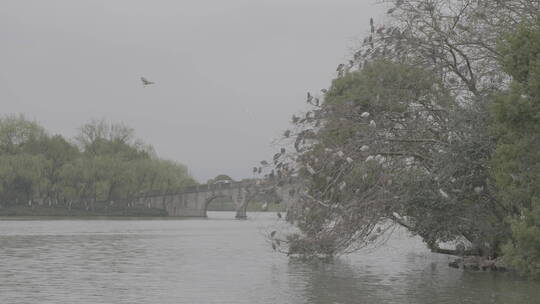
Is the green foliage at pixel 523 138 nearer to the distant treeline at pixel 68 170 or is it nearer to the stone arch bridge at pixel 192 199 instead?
the distant treeline at pixel 68 170

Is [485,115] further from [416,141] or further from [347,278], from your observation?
[347,278]

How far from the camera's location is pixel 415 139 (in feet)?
76.9

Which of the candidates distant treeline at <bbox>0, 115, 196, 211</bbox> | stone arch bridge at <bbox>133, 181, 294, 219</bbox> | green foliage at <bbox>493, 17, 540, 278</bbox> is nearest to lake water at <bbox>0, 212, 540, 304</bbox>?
green foliage at <bbox>493, 17, 540, 278</bbox>

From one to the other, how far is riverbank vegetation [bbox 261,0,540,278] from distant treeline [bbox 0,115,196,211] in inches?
2858

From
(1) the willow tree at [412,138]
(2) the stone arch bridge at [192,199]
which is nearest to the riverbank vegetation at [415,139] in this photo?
(1) the willow tree at [412,138]

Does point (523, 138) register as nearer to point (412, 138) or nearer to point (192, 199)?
point (412, 138)

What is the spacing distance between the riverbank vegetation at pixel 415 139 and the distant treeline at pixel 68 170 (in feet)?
238

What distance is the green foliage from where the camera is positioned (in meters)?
18.8

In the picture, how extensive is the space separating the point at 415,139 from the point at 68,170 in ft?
252

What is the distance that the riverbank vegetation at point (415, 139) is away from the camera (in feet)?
73.6

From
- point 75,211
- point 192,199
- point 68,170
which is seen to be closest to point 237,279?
point 68,170

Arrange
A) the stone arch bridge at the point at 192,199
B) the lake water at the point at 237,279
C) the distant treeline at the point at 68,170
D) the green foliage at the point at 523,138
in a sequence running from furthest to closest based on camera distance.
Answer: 1. the stone arch bridge at the point at 192,199
2. the distant treeline at the point at 68,170
3. the lake water at the point at 237,279
4. the green foliage at the point at 523,138

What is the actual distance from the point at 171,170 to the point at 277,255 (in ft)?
276

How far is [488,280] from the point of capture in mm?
23656
